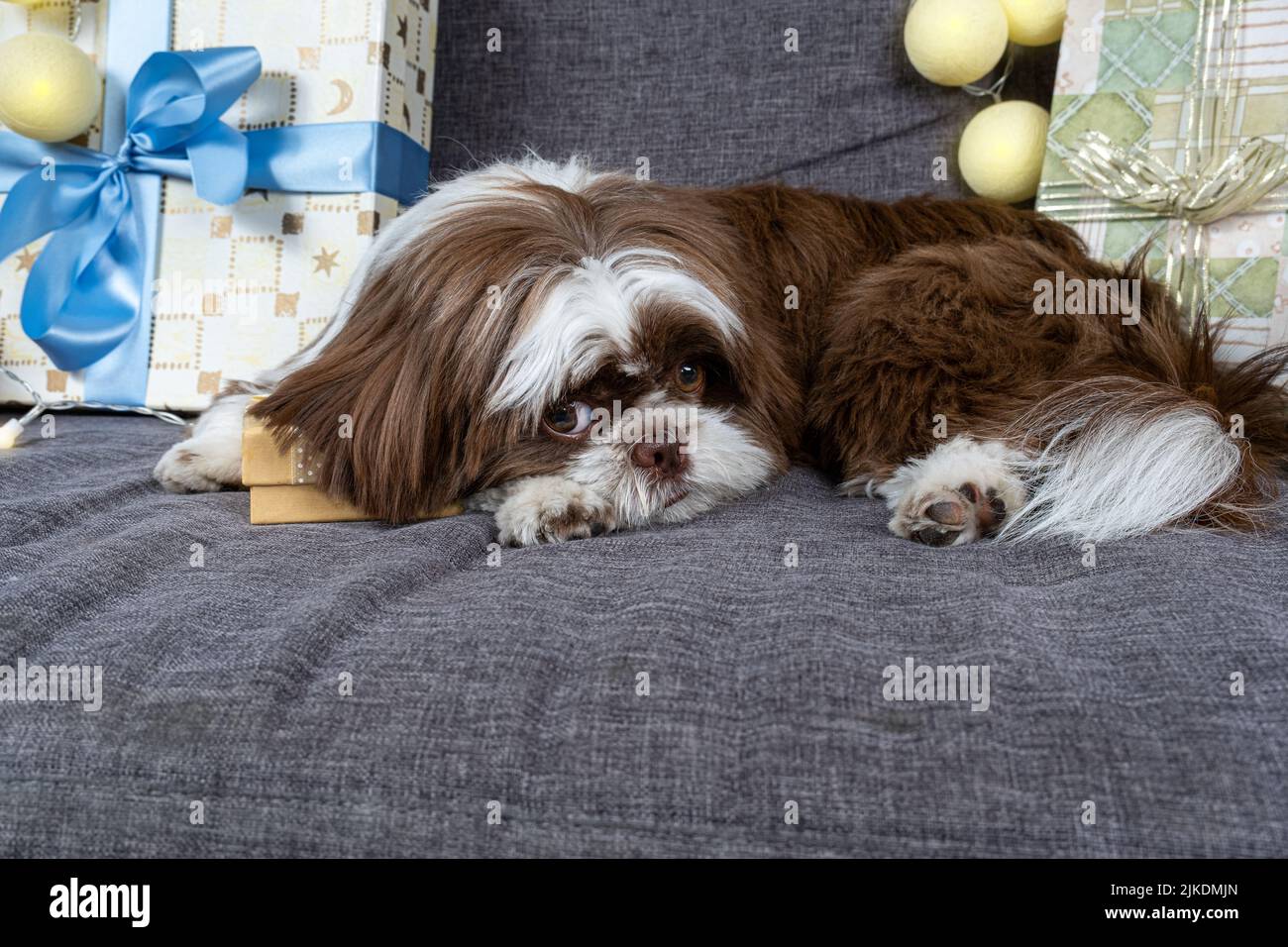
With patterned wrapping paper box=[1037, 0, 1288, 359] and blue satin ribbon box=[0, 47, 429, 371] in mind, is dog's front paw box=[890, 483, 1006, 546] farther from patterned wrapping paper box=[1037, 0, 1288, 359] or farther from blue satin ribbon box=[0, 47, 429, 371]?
blue satin ribbon box=[0, 47, 429, 371]

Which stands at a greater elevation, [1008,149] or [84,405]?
[1008,149]

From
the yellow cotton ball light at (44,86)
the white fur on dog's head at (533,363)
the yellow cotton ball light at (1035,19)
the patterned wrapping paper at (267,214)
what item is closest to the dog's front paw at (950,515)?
the white fur on dog's head at (533,363)

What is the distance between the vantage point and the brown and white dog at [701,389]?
5.09 feet

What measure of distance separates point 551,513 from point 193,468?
0.71 m

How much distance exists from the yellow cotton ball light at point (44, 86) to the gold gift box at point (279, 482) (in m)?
1.24

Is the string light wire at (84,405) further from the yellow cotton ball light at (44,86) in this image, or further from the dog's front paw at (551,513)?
the dog's front paw at (551,513)

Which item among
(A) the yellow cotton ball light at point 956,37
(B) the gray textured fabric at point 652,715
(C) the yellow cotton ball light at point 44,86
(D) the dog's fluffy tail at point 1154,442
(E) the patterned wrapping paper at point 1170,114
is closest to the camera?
(B) the gray textured fabric at point 652,715

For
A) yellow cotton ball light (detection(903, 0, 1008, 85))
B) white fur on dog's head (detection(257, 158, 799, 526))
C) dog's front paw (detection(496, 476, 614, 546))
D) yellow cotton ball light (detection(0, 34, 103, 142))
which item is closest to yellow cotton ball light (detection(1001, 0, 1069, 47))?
yellow cotton ball light (detection(903, 0, 1008, 85))

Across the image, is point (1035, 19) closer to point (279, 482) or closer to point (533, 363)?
point (533, 363)

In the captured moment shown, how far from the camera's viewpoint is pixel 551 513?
62.2 inches

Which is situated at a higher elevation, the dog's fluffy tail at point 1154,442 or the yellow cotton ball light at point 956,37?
the yellow cotton ball light at point 956,37

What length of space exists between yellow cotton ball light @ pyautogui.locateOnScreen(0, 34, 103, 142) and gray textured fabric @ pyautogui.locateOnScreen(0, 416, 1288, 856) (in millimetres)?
1574

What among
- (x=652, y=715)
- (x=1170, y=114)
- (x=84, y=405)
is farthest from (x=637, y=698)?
(x=84, y=405)

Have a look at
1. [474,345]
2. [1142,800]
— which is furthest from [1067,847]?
[474,345]
